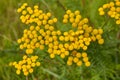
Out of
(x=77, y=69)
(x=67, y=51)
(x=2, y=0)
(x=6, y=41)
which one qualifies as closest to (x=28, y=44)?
(x=67, y=51)

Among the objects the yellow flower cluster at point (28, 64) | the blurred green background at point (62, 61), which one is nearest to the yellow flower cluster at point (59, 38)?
the yellow flower cluster at point (28, 64)

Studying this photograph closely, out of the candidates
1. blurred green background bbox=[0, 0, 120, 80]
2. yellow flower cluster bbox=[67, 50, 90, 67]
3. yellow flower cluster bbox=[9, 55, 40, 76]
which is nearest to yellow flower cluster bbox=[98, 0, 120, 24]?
blurred green background bbox=[0, 0, 120, 80]

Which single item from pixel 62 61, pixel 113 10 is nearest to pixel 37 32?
pixel 62 61

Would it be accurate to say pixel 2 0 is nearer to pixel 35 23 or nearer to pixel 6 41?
pixel 6 41

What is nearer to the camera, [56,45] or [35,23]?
[56,45]

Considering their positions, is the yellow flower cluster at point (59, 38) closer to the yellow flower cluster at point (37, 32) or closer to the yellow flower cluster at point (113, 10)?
the yellow flower cluster at point (37, 32)

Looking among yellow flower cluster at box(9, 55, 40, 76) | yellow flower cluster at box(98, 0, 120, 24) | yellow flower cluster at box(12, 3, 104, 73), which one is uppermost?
yellow flower cluster at box(98, 0, 120, 24)

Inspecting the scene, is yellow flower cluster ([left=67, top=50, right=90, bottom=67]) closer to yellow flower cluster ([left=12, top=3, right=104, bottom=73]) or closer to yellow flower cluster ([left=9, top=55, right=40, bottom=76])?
yellow flower cluster ([left=12, top=3, right=104, bottom=73])

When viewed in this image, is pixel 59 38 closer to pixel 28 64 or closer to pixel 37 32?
pixel 37 32
